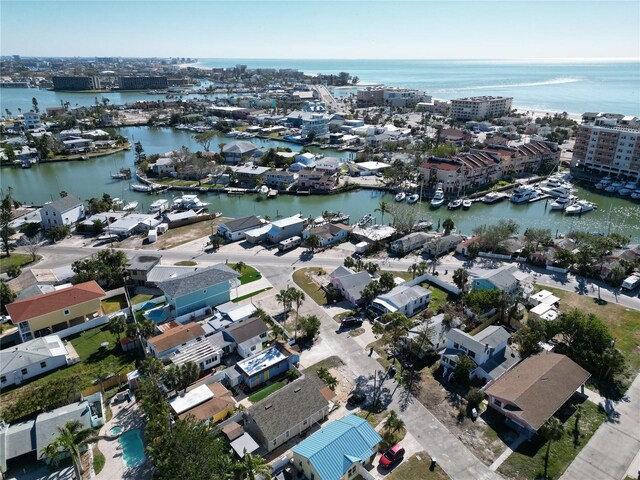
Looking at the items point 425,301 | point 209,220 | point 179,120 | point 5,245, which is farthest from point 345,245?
point 179,120

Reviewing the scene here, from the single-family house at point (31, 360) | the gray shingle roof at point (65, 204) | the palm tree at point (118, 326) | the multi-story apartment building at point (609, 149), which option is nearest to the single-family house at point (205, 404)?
the palm tree at point (118, 326)

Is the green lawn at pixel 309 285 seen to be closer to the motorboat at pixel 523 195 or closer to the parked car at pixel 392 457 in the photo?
the parked car at pixel 392 457

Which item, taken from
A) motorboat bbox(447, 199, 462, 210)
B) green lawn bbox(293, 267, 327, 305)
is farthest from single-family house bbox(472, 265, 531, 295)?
motorboat bbox(447, 199, 462, 210)

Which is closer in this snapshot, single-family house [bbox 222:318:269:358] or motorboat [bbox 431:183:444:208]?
single-family house [bbox 222:318:269:358]

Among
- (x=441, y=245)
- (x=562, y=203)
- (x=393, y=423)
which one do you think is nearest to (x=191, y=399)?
(x=393, y=423)

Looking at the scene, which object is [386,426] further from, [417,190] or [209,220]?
[417,190]

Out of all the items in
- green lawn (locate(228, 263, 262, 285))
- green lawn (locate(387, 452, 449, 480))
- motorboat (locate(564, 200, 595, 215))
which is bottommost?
motorboat (locate(564, 200, 595, 215))

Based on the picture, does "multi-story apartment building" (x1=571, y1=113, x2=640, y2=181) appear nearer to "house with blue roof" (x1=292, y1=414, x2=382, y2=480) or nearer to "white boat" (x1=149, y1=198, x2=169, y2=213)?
"house with blue roof" (x1=292, y1=414, x2=382, y2=480)
